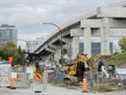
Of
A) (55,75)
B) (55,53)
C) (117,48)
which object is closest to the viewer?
(55,75)

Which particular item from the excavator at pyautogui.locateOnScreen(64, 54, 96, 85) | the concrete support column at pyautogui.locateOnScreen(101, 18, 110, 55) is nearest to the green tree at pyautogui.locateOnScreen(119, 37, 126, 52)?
the concrete support column at pyautogui.locateOnScreen(101, 18, 110, 55)

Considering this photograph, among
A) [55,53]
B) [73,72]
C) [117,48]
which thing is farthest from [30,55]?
[55,53]

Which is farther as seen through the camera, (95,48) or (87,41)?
(95,48)

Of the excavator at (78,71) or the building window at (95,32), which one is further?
the building window at (95,32)

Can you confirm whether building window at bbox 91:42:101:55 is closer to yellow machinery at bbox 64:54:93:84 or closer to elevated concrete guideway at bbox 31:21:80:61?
elevated concrete guideway at bbox 31:21:80:61

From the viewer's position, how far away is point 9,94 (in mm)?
27266

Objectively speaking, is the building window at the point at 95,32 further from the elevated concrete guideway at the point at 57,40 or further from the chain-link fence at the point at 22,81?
the chain-link fence at the point at 22,81

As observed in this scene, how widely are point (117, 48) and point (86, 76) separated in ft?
234

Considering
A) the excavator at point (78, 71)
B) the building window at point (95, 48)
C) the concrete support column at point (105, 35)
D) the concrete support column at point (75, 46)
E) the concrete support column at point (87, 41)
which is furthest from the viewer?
the concrete support column at point (75, 46)

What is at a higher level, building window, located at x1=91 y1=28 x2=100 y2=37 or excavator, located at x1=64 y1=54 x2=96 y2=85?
building window, located at x1=91 y1=28 x2=100 y2=37

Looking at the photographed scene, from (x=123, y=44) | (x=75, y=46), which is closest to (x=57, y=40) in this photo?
(x=75, y=46)

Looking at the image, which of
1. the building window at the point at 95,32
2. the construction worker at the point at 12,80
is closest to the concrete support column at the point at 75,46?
the building window at the point at 95,32

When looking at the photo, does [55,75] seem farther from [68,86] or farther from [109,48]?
[109,48]

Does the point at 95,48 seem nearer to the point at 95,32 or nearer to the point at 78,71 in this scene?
the point at 95,32
